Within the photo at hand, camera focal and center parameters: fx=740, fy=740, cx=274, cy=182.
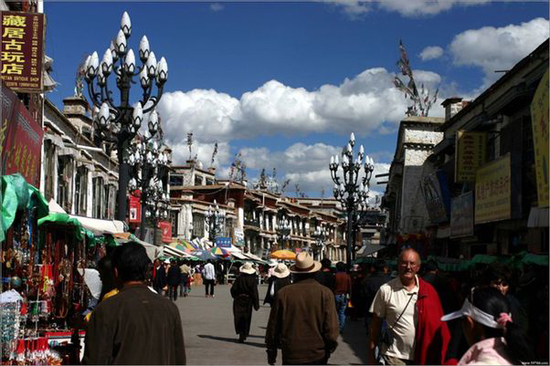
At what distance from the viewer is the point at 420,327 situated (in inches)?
237

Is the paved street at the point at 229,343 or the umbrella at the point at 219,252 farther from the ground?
A: the umbrella at the point at 219,252

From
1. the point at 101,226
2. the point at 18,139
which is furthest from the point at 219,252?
the point at 18,139

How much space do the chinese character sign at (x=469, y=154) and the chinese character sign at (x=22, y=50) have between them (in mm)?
13243

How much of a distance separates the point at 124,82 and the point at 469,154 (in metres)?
12.0

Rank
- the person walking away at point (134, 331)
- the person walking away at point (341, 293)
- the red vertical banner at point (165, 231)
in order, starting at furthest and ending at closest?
the red vertical banner at point (165, 231) < the person walking away at point (341, 293) < the person walking away at point (134, 331)

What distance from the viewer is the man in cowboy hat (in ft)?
23.1

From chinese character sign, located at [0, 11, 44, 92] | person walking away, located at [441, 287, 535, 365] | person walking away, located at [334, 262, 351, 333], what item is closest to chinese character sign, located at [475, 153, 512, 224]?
person walking away, located at [334, 262, 351, 333]

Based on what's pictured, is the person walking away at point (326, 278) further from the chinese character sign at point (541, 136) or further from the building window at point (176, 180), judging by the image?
the building window at point (176, 180)

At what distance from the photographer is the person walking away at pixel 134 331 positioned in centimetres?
459

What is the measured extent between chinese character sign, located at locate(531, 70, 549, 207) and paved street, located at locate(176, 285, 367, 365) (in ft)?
14.6

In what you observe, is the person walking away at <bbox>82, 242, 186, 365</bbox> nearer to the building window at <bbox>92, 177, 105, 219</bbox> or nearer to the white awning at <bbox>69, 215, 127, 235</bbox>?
the white awning at <bbox>69, 215, 127, 235</bbox>

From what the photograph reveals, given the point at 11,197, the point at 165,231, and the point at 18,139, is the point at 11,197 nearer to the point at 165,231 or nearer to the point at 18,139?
the point at 18,139

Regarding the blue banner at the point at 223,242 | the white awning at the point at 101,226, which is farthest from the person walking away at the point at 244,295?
the blue banner at the point at 223,242

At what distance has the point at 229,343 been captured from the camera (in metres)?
15.1
